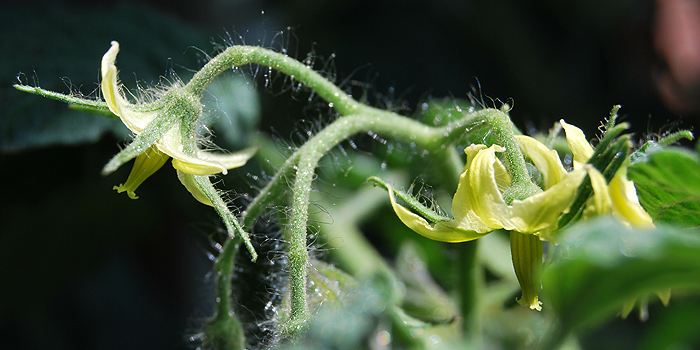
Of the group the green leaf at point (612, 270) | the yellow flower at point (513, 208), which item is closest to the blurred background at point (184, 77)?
the yellow flower at point (513, 208)

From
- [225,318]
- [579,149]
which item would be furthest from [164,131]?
[579,149]

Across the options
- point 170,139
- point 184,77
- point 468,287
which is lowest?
point 468,287

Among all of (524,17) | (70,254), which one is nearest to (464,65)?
(524,17)

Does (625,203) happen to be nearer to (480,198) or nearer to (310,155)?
(480,198)

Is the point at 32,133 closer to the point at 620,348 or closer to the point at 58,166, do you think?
the point at 58,166

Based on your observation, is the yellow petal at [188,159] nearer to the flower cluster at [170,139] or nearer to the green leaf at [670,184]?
the flower cluster at [170,139]
